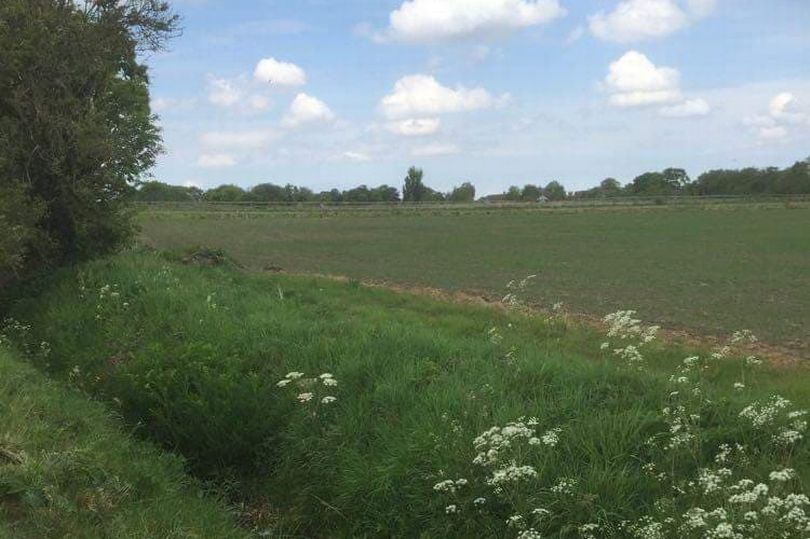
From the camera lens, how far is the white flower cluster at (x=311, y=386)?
6.09 m

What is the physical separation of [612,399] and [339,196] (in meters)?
131

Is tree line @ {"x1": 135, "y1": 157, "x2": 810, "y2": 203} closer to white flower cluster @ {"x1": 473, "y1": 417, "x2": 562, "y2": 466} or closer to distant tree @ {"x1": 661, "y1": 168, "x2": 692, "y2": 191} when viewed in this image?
distant tree @ {"x1": 661, "y1": 168, "x2": 692, "y2": 191}

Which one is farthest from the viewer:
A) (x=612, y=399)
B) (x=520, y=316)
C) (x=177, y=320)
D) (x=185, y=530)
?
(x=520, y=316)

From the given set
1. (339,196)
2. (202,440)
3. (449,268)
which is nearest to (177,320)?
(202,440)

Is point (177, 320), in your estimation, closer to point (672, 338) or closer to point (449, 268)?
point (672, 338)

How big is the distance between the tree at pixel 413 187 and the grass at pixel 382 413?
409 ft

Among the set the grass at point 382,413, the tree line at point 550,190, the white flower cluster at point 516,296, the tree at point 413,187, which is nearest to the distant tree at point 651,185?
the tree line at point 550,190

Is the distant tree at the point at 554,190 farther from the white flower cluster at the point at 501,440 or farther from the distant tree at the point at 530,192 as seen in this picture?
the white flower cluster at the point at 501,440

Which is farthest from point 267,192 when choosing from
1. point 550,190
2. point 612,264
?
point 612,264

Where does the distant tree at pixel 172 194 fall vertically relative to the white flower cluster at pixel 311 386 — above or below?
above

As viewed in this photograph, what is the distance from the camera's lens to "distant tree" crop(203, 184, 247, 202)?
140 metres

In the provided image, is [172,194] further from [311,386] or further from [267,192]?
[311,386]

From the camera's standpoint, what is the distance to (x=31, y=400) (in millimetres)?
6012

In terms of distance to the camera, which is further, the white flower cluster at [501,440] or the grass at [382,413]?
the grass at [382,413]
